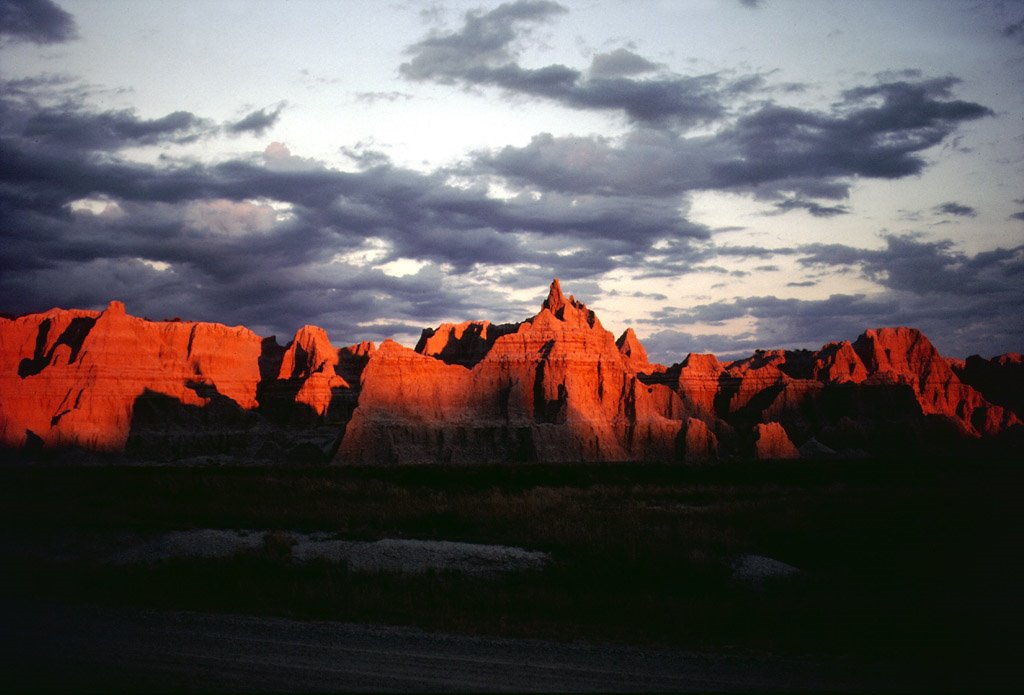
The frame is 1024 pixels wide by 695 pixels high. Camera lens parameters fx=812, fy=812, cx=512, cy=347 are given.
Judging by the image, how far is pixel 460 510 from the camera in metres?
28.8

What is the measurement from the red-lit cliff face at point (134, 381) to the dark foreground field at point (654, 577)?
90.8 m

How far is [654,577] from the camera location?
17.3 meters

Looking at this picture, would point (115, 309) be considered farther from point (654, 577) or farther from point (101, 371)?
point (654, 577)

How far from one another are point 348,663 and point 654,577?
807 cm

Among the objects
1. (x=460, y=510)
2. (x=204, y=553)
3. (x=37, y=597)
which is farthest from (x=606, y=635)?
(x=460, y=510)

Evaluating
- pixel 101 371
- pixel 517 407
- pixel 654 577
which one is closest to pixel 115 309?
pixel 101 371

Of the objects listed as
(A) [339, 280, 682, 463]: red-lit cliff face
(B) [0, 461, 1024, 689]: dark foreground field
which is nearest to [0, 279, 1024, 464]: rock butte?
(A) [339, 280, 682, 463]: red-lit cliff face

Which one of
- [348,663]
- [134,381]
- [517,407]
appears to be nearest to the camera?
[348,663]

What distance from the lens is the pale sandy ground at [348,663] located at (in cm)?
1023

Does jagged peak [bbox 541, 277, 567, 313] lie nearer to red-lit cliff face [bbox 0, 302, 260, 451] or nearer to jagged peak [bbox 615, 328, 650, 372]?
jagged peak [bbox 615, 328, 650, 372]

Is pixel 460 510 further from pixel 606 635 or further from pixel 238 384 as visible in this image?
pixel 238 384

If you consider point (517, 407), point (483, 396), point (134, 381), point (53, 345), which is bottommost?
point (517, 407)

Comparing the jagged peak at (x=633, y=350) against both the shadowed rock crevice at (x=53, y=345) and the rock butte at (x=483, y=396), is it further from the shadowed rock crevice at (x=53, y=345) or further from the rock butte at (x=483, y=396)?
the shadowed rock crevice at (x=53, y=345)

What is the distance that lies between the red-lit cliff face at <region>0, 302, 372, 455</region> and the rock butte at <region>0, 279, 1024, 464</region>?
27cm
